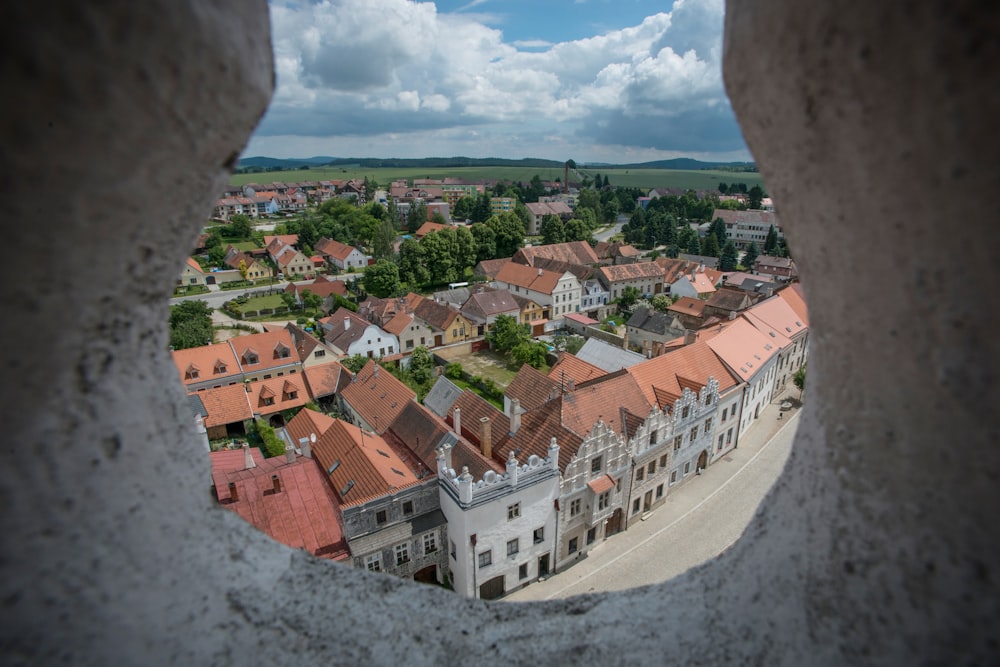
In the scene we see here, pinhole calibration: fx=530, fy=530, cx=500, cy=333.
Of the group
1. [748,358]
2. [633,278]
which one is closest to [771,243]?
[633,278]

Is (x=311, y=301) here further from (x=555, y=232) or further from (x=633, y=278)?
(x=555, y=232)

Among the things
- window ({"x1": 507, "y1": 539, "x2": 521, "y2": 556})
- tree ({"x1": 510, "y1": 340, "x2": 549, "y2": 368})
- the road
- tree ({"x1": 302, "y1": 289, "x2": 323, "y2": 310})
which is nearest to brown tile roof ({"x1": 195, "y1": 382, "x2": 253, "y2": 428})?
window ({"x1": 507, "y1": 539, "x2": 521, "y2": 556})

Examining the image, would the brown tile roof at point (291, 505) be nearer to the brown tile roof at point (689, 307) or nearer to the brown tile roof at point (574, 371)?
the brown tile roof at point (574, 371)

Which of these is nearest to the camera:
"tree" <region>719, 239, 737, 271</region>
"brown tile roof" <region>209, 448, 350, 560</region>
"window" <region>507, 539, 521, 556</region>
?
"brown tile roof" <region>209, 448, 350, 560</region>

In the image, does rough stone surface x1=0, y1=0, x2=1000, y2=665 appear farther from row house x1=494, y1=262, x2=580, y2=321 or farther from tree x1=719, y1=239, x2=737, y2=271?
tree x1=719, y1=239, x2=737, y2=271

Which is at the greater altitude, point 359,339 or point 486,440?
point 486,440

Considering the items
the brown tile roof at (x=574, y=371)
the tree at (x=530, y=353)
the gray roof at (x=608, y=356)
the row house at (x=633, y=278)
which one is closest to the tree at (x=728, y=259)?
the row house at (x=633, y=278)
